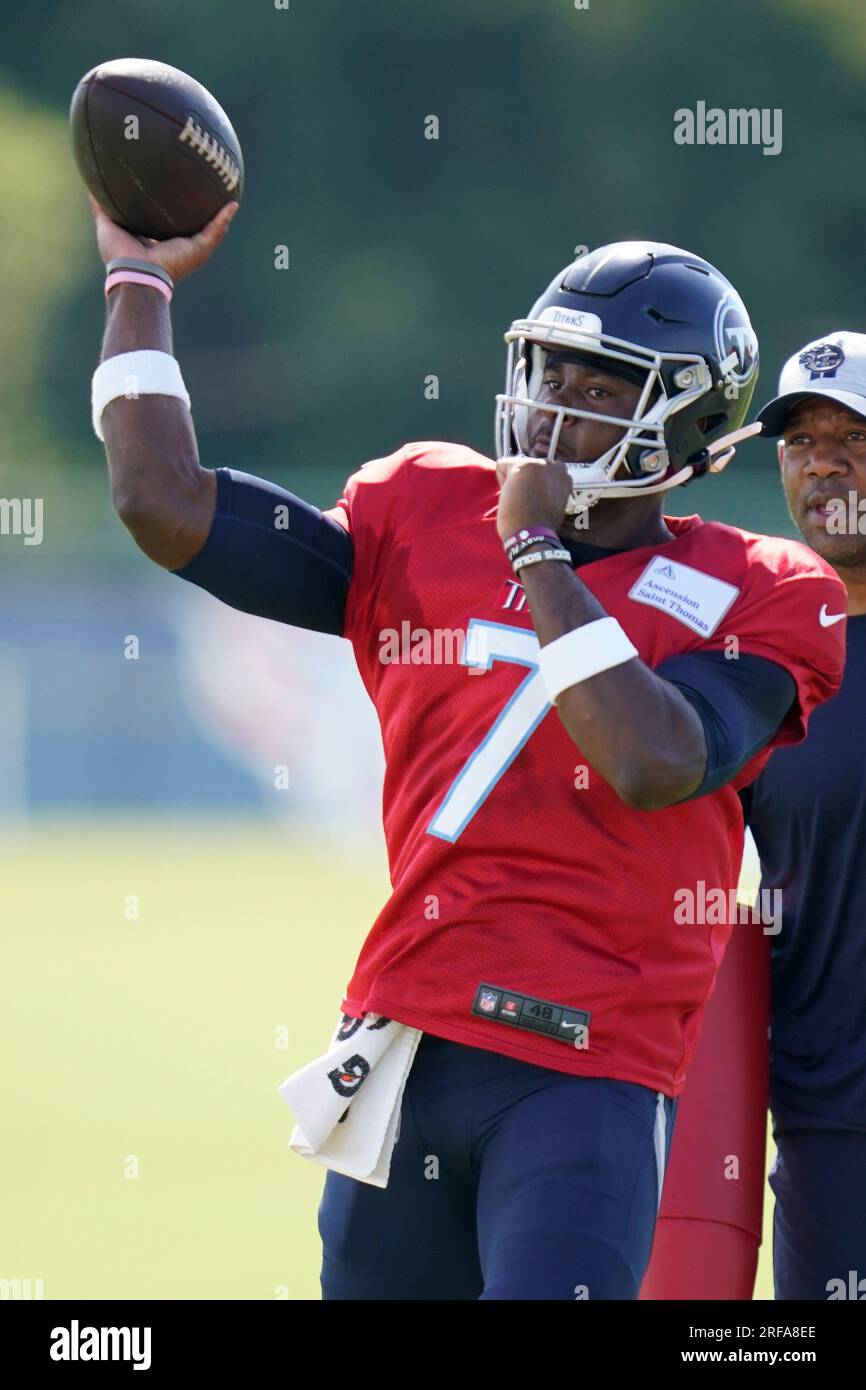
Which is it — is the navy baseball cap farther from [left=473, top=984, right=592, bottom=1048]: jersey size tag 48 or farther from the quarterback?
[left=473, top=984, right=592, bottom=1048]: jersey size tag 48

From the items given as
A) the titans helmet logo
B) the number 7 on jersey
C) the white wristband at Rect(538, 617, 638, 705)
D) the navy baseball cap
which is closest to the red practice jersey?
the number 7 on jersey

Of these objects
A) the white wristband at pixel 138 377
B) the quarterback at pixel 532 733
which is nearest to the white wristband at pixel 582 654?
the quarterback at pixel 532 733

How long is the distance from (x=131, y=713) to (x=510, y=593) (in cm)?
876

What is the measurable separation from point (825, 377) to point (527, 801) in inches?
45.3

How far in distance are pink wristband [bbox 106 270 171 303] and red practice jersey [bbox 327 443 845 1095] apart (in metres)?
0.33

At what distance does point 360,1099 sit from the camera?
7.24 ft

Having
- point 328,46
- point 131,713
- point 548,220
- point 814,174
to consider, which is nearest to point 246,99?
point 328,46

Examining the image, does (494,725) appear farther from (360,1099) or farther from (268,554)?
(360,1099)

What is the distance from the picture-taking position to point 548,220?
17516 mm

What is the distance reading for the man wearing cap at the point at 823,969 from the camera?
2.87 metres

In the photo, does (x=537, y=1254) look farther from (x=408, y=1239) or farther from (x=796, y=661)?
(x=796, y=661)

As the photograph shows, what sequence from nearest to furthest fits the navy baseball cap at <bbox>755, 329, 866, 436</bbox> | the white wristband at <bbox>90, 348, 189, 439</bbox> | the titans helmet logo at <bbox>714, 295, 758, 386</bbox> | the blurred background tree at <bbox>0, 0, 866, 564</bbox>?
the white wristband at <bbox>90, 348, 189, 439</bbox> < the titans helmet logo at <bbox>714, 295, 758, 386</bbox> < the navy baseball cap at <bbox>755, 329, 866, 436</bbox> < the blurred background tree at <bbox>0, 0, 866, 564</bbox>

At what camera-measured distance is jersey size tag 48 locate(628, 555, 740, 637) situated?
7.55 ft

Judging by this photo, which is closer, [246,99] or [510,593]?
[510,593]
